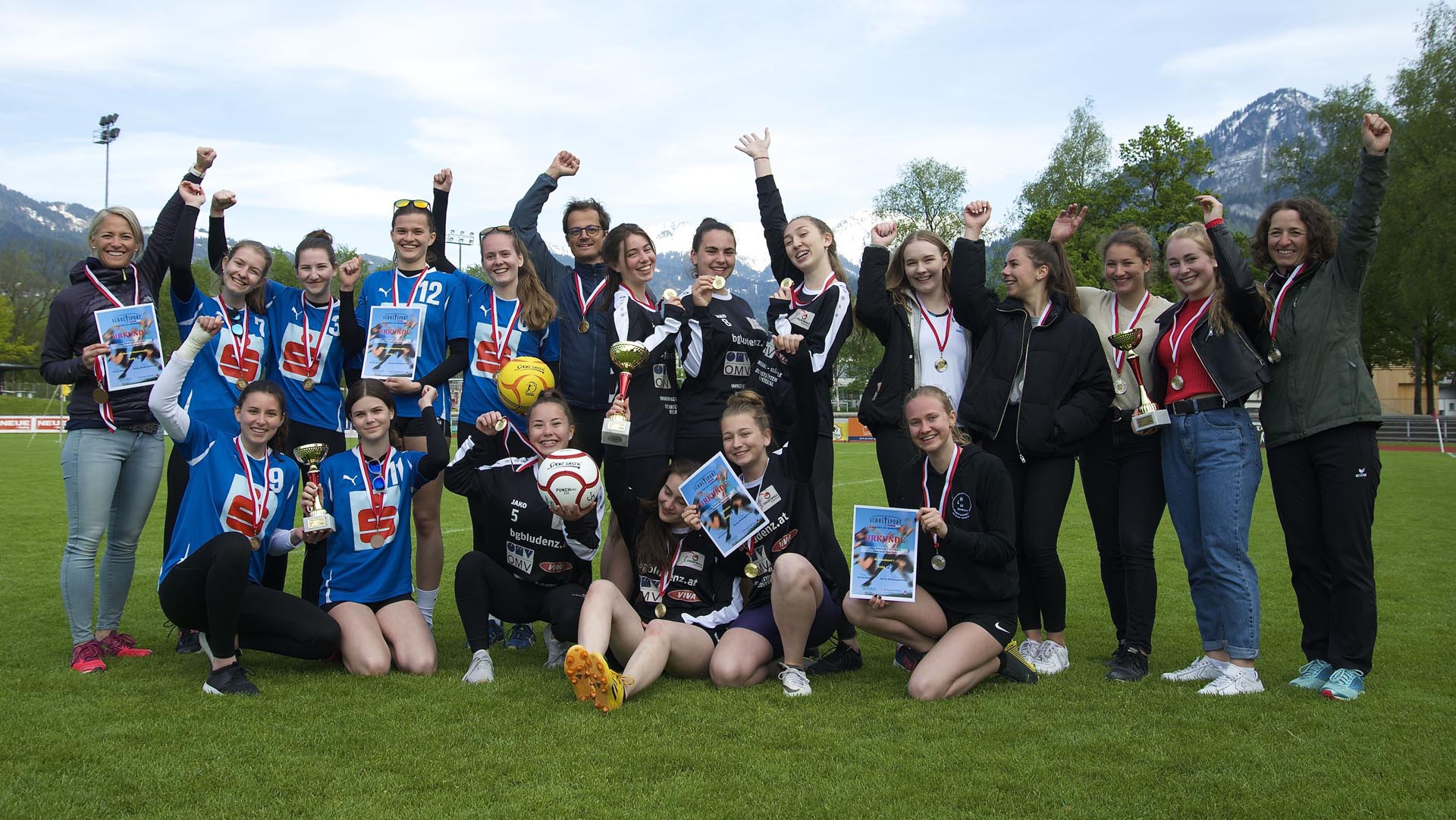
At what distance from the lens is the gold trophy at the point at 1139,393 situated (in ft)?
15.5

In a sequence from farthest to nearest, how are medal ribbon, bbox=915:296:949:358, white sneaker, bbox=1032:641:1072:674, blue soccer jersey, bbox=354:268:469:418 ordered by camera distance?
blue soccer jersey, bbox=354:268:469:418
medal ribbon, bbox=915:296:949:358
white sneaker, bbox=1032:641:1072:674

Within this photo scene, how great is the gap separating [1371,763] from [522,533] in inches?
147

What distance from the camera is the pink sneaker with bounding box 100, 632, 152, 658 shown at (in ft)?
17.4

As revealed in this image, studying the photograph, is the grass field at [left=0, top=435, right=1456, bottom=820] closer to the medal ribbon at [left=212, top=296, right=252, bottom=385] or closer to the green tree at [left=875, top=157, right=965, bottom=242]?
the medal ribbon at [left=212, top=296, right=252, bottom=385]

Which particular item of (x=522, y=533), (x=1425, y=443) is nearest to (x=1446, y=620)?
(x=522, y=533)

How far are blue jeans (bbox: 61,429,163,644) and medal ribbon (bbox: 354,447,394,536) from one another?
3.38ft

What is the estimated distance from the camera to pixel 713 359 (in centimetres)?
A: 531

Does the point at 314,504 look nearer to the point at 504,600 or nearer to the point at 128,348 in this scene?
the point at 504,600

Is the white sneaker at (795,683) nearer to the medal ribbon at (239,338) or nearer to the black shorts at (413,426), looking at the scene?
the black shorts at (413,426)

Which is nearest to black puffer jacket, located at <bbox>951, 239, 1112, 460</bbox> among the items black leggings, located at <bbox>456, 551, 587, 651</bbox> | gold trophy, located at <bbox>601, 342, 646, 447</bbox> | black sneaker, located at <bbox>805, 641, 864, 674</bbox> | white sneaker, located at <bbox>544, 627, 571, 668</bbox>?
black sneaker, located at <bbox>805, 641, 864, 674</bbox>

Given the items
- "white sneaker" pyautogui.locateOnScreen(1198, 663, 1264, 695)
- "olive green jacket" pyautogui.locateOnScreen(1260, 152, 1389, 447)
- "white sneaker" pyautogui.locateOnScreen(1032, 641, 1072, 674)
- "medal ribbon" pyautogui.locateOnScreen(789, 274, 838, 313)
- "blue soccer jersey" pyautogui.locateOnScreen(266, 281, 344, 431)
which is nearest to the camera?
"olive green jacket" pyautogui.locateOnScreen(1260, 152, 1389, 447)

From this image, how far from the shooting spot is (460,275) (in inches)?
235

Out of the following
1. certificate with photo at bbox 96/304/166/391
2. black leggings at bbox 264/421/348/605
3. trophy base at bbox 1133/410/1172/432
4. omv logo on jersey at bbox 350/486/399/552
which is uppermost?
certificate with photo at bbox 96/304/166/391

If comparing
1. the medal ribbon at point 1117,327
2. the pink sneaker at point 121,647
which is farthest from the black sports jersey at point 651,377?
the pink sneaker at point 121,647
